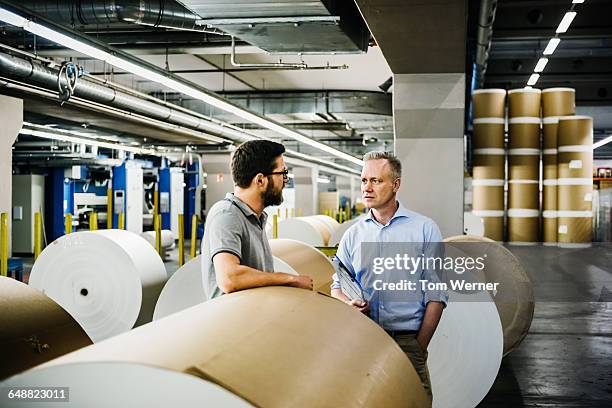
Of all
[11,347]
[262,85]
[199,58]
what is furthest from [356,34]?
[262,85]

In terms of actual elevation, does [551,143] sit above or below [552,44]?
below

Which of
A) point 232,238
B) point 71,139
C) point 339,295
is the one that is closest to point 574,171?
point 339,295

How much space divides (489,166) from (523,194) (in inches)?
26.4

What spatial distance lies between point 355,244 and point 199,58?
8176mm

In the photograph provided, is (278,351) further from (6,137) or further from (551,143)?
(6,137)

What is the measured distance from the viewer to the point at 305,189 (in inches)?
1156

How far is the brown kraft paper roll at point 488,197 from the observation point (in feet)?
29.8

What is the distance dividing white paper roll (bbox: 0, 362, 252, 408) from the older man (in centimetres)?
163

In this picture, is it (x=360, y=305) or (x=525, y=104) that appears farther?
(x=525, y=104)

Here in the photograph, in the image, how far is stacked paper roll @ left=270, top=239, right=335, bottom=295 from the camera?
5.12 meters

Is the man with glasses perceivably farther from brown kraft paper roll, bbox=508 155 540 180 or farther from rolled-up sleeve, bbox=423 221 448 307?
brown kraft paper roll, bbox=508 155 540 180

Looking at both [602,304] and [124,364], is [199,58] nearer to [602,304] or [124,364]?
[602,304]

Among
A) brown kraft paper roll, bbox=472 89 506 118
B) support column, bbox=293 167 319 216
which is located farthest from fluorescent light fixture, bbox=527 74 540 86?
support column, bbox=293 167 319 216

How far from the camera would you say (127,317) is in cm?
587
